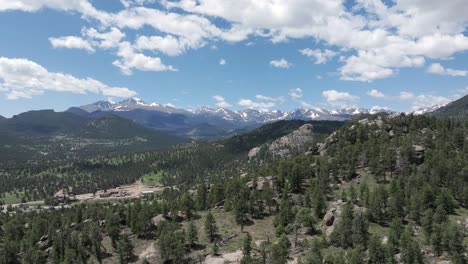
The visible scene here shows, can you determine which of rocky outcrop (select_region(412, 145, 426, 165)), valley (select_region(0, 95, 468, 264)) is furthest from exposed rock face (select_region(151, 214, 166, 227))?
rocky outcrop (select_region(412, 145, 426, 165))

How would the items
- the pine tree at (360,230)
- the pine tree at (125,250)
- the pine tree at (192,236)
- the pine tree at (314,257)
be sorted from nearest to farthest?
1. the pine tree at (314,257)
2. the pine tree at (360,230)
3. the pine tree at (192,236)
4. the pine tree at (125,250)

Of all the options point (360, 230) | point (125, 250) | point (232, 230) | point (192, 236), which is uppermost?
point (360, 230)

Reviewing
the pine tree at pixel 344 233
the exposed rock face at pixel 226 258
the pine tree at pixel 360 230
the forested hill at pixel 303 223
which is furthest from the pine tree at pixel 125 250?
the pine tree at pixel 360 230

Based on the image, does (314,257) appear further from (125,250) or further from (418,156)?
(418,156)

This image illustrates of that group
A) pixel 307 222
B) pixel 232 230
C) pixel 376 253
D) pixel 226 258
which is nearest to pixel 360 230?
pixel 376 253

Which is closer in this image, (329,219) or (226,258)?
(226,258)

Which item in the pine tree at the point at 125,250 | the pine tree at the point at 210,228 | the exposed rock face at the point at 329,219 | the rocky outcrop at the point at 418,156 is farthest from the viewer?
the rocky outcrop at the point at 418,156

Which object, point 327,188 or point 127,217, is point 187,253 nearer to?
point 127,217

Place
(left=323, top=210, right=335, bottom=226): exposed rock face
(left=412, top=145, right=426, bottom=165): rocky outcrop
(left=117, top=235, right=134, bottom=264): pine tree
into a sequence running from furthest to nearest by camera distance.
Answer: (left=412, top=145, right=426, bottom=165): rocky outcrop → (left=323, top=210, right=335, bottom=226): exposed rock face → (left=117, top=235, right=134, bottom=264): pine tree

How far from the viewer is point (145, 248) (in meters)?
150

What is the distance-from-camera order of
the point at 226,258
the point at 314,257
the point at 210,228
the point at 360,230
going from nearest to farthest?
the point at 314,257, the point at 360,230, the point at 226,258, the point at 210,228

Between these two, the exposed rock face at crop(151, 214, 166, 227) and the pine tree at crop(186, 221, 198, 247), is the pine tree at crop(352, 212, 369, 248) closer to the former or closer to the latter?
the pine tree at crop(186, 221, 198, 247)

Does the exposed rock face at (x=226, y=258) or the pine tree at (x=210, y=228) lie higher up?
the pine tree at (x=210, y=228)

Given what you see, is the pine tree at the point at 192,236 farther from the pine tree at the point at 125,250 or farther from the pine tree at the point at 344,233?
the pine tree at the point at 344,233
